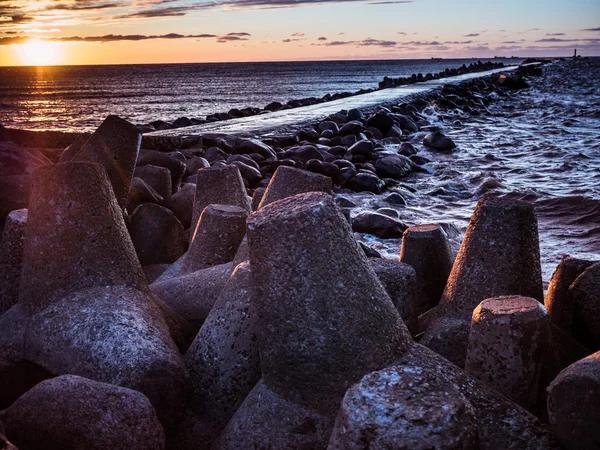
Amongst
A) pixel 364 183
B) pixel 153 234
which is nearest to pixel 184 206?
pixel 153 234

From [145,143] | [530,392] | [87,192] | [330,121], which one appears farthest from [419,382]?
[330,121]

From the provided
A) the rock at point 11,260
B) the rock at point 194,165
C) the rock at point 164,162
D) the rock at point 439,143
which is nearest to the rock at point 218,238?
the rock at point 11,260

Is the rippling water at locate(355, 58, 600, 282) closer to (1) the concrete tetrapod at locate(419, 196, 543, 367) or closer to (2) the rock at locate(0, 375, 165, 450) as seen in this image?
(1) the concrete tetrapod at locate(419, 196, 543, 367)

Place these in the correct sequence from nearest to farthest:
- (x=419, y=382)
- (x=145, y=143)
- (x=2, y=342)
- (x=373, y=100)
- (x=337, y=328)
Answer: (x=419, y=382) → (x=337, y=328) → (x=2, y=342) → (x=145, y=143) → (x=373, y=100)

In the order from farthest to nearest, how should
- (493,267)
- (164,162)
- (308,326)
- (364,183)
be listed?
1. (364,183)
2. (164,162)
3. (493,267)
4. (308,326)

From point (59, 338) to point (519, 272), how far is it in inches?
70.1

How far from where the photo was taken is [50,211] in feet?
7.99

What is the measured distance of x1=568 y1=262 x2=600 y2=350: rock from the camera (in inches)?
96.5

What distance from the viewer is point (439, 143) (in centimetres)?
1232

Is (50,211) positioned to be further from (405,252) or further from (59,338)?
(405,252)

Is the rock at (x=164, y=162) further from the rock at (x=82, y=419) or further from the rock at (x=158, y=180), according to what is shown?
the rock at (x=82, y=419)

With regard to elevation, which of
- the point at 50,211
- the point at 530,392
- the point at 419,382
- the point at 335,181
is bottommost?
the point at 335,181

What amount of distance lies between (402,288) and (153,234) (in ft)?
5.79

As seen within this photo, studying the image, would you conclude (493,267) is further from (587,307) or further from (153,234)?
(153,234)
